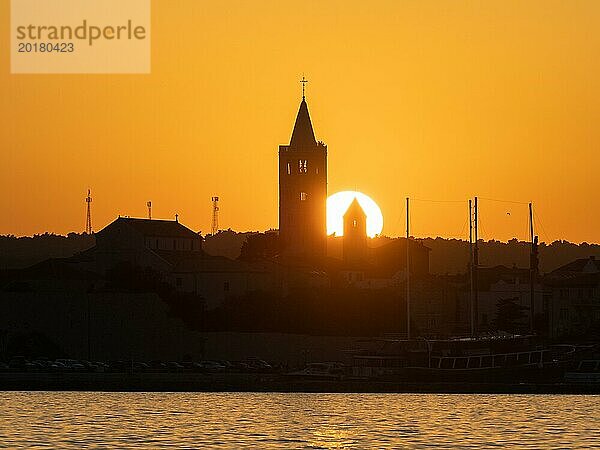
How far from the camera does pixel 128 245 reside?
132 metres

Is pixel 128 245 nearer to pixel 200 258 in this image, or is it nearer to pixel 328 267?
pixel 200 258

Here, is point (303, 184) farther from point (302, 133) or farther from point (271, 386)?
point (271, 386)

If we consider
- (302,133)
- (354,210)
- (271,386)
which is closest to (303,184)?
(302,133)

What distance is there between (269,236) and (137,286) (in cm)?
4457

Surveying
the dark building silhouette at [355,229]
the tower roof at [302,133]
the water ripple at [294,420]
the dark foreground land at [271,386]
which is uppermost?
the tower roof at [302,133]

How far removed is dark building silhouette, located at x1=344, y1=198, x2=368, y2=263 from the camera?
505 ft

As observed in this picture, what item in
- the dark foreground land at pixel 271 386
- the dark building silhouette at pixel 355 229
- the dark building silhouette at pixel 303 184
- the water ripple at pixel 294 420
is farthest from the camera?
the dark building silhouette at pixel 355 229

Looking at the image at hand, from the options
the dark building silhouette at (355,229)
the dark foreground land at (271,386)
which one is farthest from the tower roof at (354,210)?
the dark foreground land at (271,386)

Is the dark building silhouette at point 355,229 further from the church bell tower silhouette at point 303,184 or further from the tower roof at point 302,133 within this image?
the tower roof at point 302,133

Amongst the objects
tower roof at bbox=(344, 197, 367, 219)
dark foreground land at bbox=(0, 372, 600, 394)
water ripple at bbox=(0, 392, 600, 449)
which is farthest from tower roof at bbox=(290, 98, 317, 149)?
water ripple at bbox=(0, 392, 600, 449)

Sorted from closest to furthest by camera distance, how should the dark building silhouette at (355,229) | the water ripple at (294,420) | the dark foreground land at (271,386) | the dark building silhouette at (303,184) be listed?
the water ripple at (294,420)
the dark foreground land at (271,386)
the dark building silhouette at (303,184)
the dark building silhouette at (355,229)

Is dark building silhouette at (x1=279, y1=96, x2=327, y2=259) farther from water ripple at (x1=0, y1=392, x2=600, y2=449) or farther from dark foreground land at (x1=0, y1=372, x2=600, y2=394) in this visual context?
water ripple at (x1=0, y1=392, x2=600, y2=449)

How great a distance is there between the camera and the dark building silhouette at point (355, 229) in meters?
154

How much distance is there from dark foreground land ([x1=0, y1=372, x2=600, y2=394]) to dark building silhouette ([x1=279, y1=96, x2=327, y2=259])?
187ft
